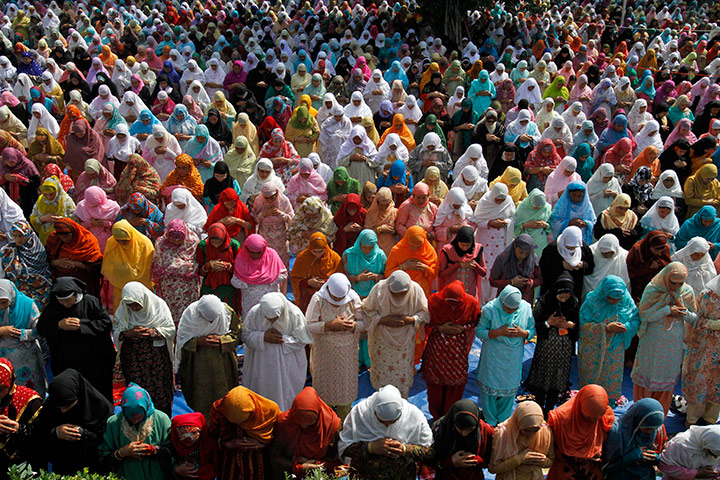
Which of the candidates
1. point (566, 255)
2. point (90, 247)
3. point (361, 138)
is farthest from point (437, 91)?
point (90, 247)

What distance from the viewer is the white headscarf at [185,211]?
615cm

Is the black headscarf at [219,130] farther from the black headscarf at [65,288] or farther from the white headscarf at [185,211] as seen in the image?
the black headscarf at [65,288]

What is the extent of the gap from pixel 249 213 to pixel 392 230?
1.46 meters

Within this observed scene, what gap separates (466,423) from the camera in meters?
3.69

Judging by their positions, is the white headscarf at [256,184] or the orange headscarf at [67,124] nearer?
the white headscarf at [256,184]

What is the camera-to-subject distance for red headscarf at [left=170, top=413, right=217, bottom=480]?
3857 mm

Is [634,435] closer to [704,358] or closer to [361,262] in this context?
[704,358]

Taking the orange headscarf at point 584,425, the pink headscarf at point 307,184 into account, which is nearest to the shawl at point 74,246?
the pink headscarf at point 307,184

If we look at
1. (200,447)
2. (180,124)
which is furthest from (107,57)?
(200,447)

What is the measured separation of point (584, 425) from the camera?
3883mm

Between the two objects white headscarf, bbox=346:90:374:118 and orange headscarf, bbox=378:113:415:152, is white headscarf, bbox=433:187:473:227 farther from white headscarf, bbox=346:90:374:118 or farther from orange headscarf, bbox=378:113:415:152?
white headscarf, bbox=346:90:374:118

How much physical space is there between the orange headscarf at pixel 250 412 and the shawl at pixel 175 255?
1.94 meters

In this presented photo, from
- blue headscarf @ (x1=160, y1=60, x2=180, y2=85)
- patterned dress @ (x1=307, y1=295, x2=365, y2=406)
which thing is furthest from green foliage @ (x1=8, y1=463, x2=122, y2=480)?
blue headscarf @ (x1=160, y1=60, x2=180, y2=85)

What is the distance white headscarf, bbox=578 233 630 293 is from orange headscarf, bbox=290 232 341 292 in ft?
7.18
